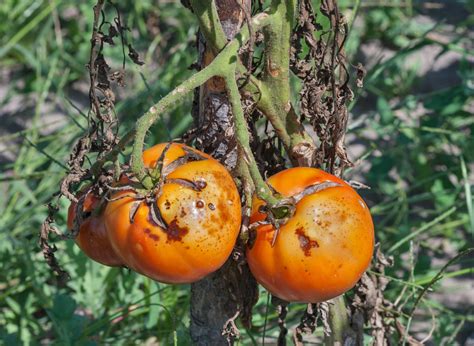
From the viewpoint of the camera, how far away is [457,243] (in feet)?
7.98

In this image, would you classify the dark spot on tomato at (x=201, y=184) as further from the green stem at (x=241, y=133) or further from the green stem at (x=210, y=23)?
the green stem at (x=210, y=23)

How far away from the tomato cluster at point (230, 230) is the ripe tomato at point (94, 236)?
5cm

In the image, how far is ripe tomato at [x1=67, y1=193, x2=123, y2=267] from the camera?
125cm

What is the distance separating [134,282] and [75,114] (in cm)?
86

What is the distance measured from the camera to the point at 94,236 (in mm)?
1252

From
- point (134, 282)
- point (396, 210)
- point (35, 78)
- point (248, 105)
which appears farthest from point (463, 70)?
point (35, 78)

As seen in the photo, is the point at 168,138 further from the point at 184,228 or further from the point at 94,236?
the point at 184,228

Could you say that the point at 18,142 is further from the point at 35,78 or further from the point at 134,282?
the point at 134,282

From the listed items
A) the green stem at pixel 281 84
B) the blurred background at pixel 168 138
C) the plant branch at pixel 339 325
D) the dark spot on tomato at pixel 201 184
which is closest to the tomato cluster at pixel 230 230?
the dark spot on tomato at pixel 201 184

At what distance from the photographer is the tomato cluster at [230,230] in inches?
43.8

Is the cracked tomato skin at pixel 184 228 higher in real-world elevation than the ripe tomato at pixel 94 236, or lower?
higher

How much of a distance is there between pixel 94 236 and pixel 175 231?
0.19 meters

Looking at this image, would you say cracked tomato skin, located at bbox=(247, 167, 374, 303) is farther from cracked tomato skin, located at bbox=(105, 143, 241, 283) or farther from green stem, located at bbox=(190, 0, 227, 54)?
green stem, located at bbox=(190, 0, 227, 54)

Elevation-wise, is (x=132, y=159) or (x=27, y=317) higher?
(x=132, y=159)
